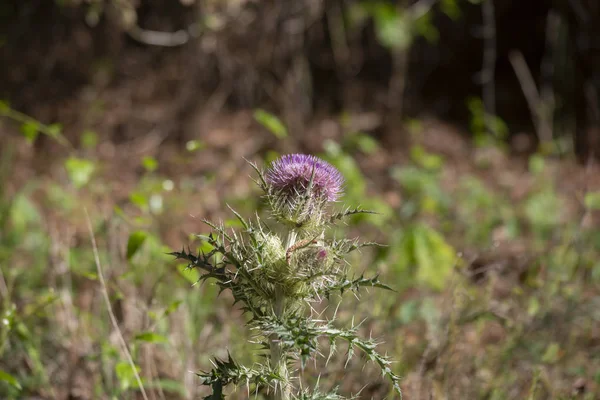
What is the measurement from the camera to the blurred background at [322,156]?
9.39ft

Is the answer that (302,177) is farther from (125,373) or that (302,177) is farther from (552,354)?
(552,354)

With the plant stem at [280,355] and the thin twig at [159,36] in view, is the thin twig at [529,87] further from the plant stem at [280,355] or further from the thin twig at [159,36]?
the plant stem at [280,355]

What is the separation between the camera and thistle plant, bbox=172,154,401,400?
1.74 m

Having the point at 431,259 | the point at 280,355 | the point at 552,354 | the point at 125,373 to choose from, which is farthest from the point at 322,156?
the point at 280,355

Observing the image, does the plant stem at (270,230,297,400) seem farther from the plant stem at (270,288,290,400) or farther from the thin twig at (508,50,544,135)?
the thin twig at (508,50,544,135)

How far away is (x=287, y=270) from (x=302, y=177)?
0.26 metres

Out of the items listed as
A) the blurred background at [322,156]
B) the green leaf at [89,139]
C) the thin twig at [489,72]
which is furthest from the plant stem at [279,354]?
the thin twig at [489,72]

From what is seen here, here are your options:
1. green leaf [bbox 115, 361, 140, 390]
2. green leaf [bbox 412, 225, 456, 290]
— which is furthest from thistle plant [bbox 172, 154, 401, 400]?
green leaf [bbox 412, 225, 456, 290]

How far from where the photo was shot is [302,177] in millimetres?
1840

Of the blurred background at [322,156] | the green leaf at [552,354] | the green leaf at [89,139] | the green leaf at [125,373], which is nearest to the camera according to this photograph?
the green leaf at [125,373]

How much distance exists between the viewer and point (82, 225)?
4387mm

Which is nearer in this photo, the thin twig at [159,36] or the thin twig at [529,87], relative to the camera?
the thin twig at [159,36]

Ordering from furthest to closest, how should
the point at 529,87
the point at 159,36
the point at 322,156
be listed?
the point at 529,87
the point at 159,36
the point at 322,156

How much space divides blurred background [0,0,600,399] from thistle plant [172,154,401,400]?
0.71 m
